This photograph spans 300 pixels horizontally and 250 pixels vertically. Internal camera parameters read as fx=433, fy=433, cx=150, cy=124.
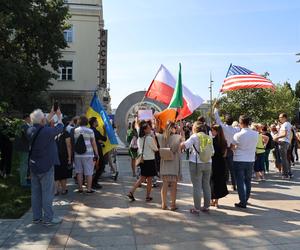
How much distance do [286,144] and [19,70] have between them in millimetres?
16205

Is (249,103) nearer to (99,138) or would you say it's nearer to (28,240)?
(99,138)

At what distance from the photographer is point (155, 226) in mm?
7008

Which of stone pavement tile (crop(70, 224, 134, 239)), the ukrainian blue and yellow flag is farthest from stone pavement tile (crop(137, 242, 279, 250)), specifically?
the ukrainian blue and yellow flag

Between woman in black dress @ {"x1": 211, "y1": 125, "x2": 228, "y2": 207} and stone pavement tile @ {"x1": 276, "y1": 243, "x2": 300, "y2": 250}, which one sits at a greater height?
woman in black dress @ {"x1": 211, "y1": 125, "x2": 228, "y2": 207}

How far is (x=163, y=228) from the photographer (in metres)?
6.88

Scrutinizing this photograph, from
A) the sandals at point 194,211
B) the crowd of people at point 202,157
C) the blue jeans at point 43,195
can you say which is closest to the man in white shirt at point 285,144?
the crowd of people at point 202,157

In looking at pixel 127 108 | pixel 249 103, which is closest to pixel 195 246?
pixel 127 108

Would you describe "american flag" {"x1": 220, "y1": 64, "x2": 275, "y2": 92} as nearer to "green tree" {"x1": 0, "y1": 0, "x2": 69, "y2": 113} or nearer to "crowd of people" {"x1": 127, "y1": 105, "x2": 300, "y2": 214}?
"crowd of people" {"x1": 127, "y1": 105, "x2": 300, "y2": 214}

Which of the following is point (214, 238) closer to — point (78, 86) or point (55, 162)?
point (55, 162)

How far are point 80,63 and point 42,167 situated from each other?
115ft

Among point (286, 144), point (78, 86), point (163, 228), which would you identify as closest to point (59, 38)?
point (78, 86)

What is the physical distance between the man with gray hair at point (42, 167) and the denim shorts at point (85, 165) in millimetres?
2527

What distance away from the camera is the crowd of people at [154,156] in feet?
23.4

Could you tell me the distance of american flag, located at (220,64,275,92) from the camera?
12008 millimetres
